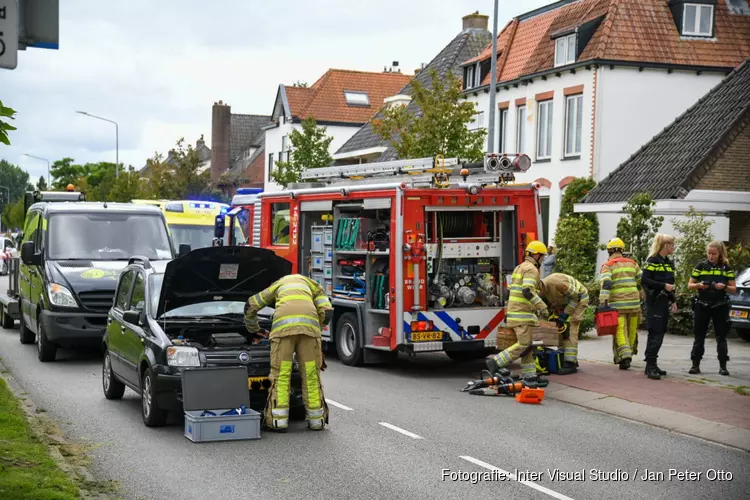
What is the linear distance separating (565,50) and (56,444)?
81.2 ft

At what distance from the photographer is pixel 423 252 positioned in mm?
14555

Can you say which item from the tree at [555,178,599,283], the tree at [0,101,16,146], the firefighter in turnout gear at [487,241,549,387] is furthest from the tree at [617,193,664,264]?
the tree at [0,101,16,146]

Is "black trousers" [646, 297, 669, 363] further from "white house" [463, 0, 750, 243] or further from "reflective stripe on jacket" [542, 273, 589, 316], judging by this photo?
"white house" [463, 0, 750, 243]

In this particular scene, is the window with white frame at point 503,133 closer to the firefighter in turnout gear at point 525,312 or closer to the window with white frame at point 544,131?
the window with white frame at point 544,131

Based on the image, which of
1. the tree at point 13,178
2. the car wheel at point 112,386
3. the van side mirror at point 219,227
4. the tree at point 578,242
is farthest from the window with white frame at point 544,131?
the tree at point 13,178

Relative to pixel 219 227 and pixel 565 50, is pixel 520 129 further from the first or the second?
pixel 219 227

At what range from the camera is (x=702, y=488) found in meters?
8.36

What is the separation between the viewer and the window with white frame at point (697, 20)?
1234 inches

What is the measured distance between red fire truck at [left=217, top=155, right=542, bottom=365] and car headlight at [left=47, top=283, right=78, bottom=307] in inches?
147

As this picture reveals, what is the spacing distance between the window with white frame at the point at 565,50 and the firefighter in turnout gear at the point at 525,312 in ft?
61.8

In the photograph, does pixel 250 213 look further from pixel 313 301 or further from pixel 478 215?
pixel 313 301

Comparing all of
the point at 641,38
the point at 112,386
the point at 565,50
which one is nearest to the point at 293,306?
the point at 112,386

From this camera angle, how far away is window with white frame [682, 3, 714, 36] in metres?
31.3

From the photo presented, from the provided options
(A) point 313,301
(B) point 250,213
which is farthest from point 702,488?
(B) point 250,213
